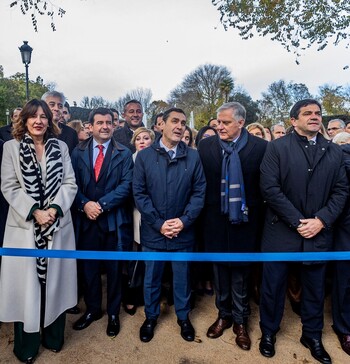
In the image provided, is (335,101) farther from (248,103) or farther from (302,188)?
(302,188)

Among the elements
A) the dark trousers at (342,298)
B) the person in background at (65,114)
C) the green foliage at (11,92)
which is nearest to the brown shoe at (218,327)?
the dark trousers at (342,298)

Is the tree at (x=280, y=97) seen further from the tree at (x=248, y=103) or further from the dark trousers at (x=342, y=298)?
the dark trousers at (x=342, y=298)

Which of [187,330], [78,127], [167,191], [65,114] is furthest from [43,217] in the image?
[78,127]

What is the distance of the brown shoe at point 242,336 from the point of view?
10.5 ft

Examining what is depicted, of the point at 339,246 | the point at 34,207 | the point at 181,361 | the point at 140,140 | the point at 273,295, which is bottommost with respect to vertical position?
the point at 181,361

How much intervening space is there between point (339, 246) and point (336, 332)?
899 mm

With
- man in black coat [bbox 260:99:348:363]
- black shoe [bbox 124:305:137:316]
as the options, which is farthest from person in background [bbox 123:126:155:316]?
man in black coat [bbox 260:99:348:363]

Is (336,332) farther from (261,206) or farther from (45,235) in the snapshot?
(45,235)

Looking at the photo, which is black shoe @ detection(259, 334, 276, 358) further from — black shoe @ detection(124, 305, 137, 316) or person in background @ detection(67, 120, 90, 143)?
person in background @ detection(67, 120, 90, 143)

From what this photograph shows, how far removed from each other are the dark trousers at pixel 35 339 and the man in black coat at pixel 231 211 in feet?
4.88

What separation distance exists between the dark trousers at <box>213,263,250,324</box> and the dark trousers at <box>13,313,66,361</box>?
1.61 metres

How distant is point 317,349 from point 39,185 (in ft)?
9.83

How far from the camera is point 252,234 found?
134 inches

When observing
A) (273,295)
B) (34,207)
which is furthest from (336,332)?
(34,207)
